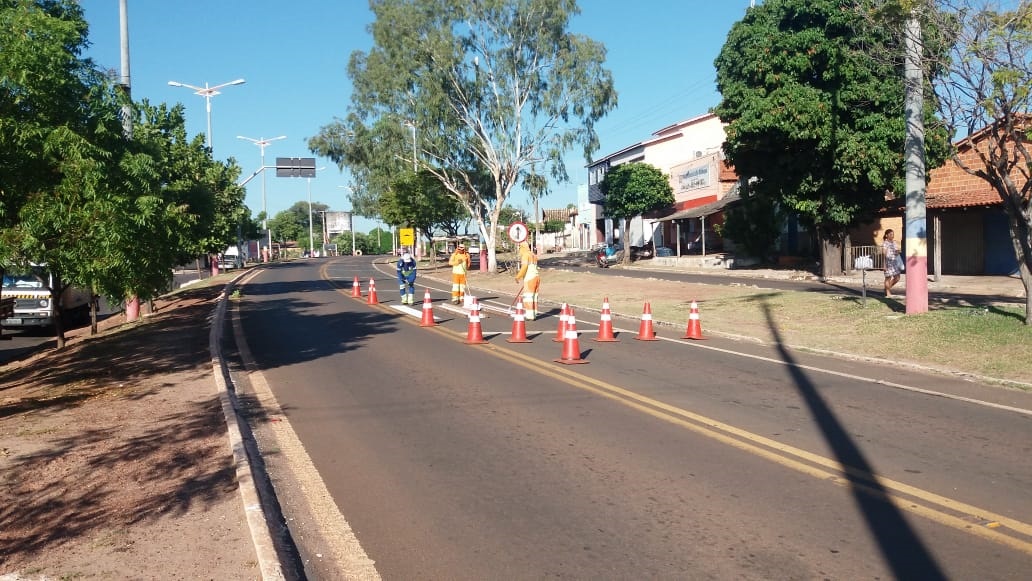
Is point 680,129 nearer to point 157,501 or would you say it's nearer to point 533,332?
point 533,332

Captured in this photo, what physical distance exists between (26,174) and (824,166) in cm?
2463

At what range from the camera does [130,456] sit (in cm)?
722

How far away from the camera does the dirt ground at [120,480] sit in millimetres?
4836

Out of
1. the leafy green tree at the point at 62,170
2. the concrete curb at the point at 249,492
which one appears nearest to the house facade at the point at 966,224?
the concrete curb at the point at 249,492

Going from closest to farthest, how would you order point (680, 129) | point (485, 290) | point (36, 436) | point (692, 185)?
1. point (36, 436)
2. point (485, 290)
3. point (692, 185)
4. point (680, 129)

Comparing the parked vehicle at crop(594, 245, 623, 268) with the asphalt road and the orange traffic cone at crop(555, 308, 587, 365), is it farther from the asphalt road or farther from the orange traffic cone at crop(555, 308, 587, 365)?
the orange traffic cone at crop(555, 308, 587, 365)

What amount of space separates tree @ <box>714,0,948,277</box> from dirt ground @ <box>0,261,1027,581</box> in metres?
10.7

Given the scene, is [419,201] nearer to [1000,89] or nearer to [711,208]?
[711,208]

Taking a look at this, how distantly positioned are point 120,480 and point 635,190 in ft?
139

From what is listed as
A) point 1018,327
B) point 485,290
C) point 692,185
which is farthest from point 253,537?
point 692,185

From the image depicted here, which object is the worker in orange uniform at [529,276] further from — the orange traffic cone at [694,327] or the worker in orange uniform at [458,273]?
the worker in orange uniform at [458,273]

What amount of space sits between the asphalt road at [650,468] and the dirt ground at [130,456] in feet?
1.76

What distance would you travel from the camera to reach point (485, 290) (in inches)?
1219

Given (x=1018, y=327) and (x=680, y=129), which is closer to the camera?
(x=1018, y=327)
